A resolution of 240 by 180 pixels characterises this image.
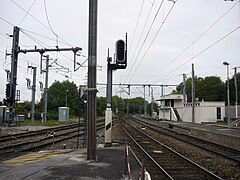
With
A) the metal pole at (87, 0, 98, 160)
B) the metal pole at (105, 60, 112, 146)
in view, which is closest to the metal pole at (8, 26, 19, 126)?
the metal pole at (105, 60, 112, 146)

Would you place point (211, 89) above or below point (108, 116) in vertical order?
above

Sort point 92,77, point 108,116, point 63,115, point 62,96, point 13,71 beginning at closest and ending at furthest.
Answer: point 92,77 → point 108,116 → point 13,71 → point 63,115 → point 62,96

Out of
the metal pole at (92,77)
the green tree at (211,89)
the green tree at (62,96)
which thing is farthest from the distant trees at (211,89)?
the metal pole at (92,77)

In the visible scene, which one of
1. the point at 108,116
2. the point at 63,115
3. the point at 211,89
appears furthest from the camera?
the point at 211,89

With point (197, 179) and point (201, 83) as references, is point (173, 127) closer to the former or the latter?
point (197, 179)

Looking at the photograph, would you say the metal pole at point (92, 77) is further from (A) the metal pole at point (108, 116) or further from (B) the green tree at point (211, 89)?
(B) the green tree at point (211, 89)

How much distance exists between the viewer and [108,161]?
10.4 meters

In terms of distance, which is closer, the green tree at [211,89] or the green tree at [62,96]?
the green tree at [211,89]

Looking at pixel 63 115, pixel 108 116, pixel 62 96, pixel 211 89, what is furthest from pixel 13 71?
pixel 211 89

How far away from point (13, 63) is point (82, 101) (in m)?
20.4

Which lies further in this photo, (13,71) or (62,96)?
(62,96)

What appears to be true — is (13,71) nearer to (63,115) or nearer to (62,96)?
(63,115)

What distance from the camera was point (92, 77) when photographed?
11023 millimetres

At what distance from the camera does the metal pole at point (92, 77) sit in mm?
10719
